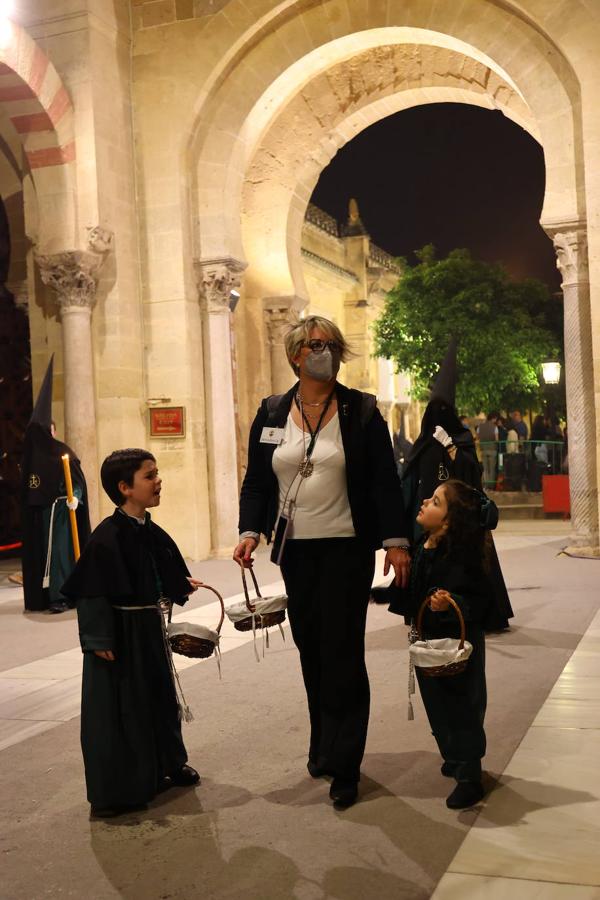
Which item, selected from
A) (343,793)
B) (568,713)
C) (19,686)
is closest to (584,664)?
(568,713)

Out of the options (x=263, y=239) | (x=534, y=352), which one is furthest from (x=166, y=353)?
(x=534, y=352)

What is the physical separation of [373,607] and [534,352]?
669 inches

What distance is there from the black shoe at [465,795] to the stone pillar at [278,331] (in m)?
10.5

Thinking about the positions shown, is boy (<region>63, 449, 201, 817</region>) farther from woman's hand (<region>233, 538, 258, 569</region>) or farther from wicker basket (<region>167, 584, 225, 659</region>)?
woman's hand (<region>233, 538, 258, 569</region>)

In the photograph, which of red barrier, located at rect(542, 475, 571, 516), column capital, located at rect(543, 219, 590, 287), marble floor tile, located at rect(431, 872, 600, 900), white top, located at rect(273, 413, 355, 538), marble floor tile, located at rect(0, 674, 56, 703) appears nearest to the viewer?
marble floor tile, located at rect(431, 872, 600, 900)

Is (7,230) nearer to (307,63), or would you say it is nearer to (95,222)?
(95,222)

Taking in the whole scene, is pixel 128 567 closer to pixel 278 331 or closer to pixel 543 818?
pixel 543 818

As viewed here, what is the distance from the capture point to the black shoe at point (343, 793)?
11.7 ft

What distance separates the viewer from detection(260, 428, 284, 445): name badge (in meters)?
3.88

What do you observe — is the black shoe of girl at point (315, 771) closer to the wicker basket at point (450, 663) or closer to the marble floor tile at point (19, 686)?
the wicker basket at point (450, 663)

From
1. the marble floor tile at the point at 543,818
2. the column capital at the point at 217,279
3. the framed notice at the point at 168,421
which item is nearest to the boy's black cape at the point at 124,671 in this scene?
the marble floor tile at the point at 543,818

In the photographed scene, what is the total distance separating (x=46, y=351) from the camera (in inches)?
466

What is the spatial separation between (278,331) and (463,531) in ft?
35.7

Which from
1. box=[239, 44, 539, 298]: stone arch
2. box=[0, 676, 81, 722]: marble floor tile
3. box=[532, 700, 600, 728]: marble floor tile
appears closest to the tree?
box=[239, 44, 539, 298]: stone arch
